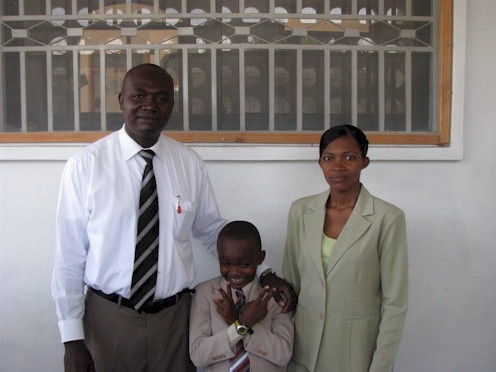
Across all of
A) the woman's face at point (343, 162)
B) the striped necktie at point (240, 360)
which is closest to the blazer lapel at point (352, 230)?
the woman's face at point (343, 162)

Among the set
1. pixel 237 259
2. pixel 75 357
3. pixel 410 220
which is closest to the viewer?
pixel 75 357

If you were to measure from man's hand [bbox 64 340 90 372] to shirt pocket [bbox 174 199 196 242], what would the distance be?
58cm

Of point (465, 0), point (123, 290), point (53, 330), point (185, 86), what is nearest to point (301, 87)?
point (185, 86)

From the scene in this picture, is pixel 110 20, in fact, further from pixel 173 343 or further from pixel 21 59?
pixel 173 343

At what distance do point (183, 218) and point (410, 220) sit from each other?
4.55ft

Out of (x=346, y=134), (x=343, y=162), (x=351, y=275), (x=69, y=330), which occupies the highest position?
(x=346, y=134)

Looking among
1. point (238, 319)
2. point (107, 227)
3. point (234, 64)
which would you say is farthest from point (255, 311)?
point (234, 64)

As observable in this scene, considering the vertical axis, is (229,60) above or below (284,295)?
above

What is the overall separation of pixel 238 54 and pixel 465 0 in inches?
50.5

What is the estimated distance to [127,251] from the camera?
2.05m

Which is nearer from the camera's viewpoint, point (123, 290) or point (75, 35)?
point (123, 290)

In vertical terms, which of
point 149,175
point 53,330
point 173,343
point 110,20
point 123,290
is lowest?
point 53,330

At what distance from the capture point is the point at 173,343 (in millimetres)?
2146

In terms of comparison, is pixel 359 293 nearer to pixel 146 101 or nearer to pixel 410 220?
pixel 410 220
